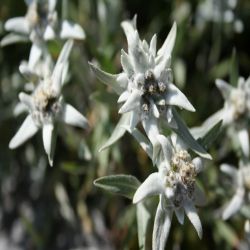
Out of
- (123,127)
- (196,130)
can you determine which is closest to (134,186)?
(123,127)

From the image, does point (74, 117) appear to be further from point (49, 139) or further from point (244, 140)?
point (244, 140)

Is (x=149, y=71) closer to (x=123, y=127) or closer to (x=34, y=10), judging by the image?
(x=123, y=127)

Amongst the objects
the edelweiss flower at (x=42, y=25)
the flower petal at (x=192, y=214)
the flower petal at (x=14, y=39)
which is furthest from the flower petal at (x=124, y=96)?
the flower petal at (x=14, y=39)

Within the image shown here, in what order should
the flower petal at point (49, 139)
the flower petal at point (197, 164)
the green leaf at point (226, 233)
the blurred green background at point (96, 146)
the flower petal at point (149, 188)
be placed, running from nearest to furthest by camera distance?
the flower petal at point (149, 188) < the flower petal at point (197, 164) < the flower petal at point (49, 139) < the green leaf at point (226, 233) < the blurred green background at point (96, 146)

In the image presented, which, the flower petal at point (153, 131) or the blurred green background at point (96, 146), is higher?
the flower petal at point (153, 131)

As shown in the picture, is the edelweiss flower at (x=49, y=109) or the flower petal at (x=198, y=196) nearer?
the flower petal at (x=198, y=196)

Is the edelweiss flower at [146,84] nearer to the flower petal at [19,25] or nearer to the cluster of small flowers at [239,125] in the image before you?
the cluster of small flowers at [239,125]

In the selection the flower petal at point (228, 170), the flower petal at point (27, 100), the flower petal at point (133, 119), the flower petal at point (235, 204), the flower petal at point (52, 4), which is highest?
the flower petal at point (52, 4)

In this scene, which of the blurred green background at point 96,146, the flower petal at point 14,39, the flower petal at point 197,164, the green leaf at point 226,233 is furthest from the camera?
the blurred green background at point 96,146

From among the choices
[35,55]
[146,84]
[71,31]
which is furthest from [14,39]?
[146,84]
